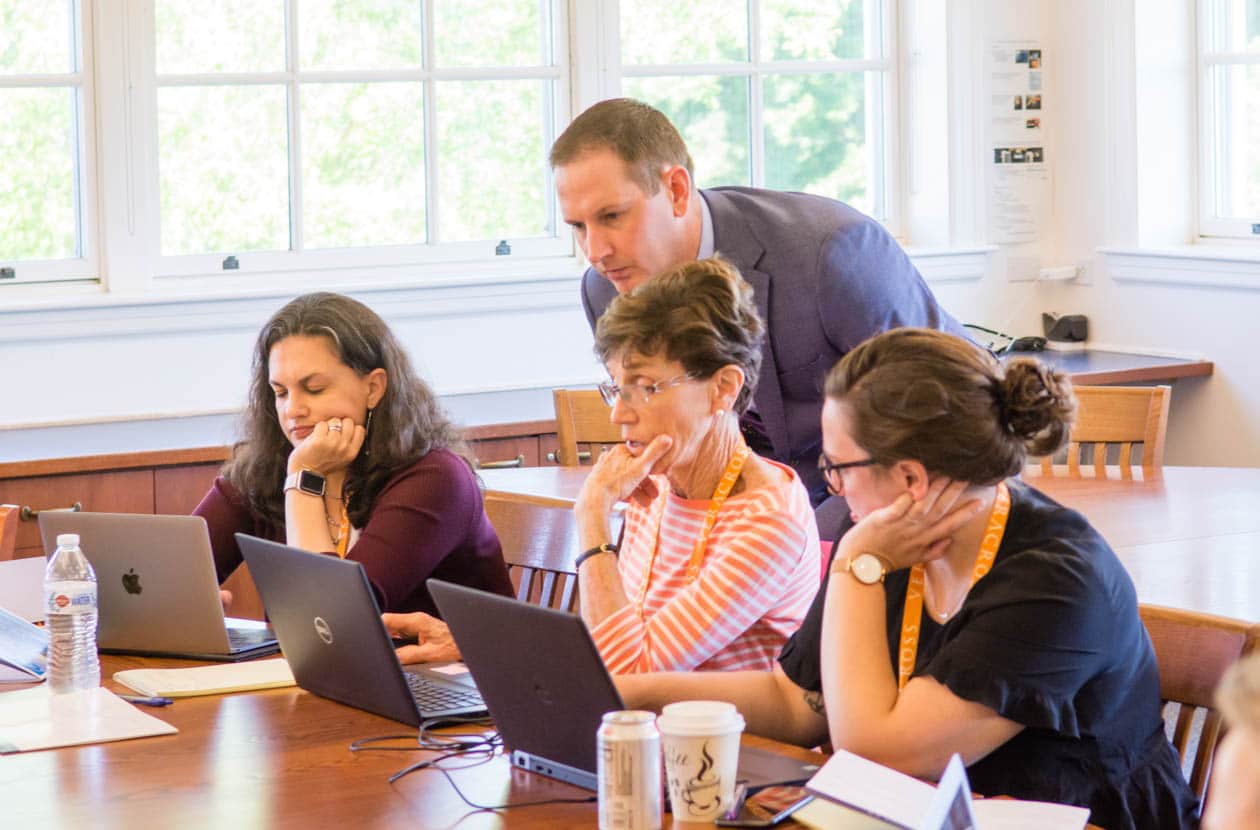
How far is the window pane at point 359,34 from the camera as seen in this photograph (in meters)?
4.44

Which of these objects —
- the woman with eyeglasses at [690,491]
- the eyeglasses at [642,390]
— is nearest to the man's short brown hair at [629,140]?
the woman with eyeglasses at [690,491]

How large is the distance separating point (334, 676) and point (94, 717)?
11.0 inches

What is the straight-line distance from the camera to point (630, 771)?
1.54m

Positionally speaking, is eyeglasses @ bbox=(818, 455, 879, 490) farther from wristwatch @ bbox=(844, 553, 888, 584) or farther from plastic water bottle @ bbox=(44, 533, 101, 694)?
plastic water bottle @ bbox=(44, 533, 101, 694)

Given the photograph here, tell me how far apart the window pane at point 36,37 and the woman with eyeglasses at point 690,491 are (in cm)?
235

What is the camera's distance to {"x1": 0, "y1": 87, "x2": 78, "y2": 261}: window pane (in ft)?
13.6

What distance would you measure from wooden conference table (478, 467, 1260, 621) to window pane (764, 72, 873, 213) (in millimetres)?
1672

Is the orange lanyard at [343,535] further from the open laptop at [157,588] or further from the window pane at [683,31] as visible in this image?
the window pane at [683,31]

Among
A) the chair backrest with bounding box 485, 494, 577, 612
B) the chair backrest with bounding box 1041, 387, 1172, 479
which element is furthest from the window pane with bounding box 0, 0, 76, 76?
the chair backrest with bounding box 1041, 387, 1172, 479

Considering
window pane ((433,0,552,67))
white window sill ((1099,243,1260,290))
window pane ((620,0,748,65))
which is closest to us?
window pane ((433,0,552,67))

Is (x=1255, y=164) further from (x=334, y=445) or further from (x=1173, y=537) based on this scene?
(x=334, y=445)

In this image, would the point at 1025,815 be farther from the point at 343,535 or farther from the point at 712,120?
the point at 712,120

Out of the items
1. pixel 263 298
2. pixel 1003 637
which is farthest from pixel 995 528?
pixel 263 298

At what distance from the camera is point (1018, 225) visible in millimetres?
5285
